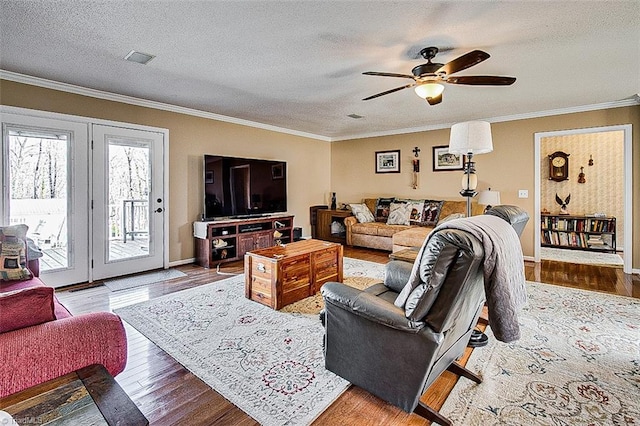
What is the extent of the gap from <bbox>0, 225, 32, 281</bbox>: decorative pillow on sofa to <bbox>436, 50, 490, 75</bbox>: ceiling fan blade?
3.80 metres

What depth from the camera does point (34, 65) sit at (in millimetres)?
3135

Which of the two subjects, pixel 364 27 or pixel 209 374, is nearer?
pixel 209 374

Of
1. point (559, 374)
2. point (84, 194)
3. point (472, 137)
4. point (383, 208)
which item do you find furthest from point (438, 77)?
point (84, 194)

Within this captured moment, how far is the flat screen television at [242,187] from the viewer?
5.00 metres

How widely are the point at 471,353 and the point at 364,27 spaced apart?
2.54 metres

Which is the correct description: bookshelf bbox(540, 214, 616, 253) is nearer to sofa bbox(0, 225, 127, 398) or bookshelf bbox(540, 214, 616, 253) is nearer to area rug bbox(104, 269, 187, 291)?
area rug bbox(104, 269, 187, 291)

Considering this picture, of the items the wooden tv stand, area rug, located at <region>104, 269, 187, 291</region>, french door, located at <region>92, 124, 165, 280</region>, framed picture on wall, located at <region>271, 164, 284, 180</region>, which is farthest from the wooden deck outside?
framed picture on wall, located at <region>271, 164, 284, 180</region>

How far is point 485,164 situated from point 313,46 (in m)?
4.21

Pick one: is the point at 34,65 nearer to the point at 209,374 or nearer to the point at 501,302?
the point at 209,374

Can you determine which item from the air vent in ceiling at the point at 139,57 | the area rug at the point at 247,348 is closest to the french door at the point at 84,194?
the area rug at the point at 247,348

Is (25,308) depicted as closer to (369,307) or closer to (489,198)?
(369,307)

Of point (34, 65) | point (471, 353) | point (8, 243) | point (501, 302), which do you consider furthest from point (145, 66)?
point (471, 353)

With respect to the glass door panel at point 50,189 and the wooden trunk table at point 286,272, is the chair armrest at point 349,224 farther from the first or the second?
the glass door panel at point 50,189

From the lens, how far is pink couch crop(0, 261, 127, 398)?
1.17 meters
